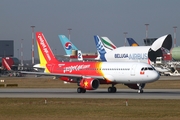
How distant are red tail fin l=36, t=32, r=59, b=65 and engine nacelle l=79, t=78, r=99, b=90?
883 cm

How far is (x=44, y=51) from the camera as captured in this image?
6694 centimetres

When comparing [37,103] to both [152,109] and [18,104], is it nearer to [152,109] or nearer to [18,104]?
[18,104]

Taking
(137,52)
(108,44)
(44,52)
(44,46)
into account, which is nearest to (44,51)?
(44,52)

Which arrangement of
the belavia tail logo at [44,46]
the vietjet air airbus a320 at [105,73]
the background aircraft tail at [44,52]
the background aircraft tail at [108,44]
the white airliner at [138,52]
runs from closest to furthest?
the vietjet air airbus a320 at [105,73], the background aircraft tail at [44,52], the belavia tail logo at [44,46], the white airliner at [138,52], the background aircraft tail at [108,44]

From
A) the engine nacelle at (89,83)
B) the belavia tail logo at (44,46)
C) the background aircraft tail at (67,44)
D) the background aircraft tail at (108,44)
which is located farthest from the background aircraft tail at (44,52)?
the background aircraft tail at (67,44)

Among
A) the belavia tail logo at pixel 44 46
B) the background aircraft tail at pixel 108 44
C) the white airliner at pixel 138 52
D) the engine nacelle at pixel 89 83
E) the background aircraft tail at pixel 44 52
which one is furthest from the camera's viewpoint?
the background aircraft tail at pixel 108 44

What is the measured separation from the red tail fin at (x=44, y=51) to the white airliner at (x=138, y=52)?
2307 inches

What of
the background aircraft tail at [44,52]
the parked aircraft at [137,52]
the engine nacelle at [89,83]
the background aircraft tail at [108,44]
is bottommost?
the engine nacelle at [89,83]

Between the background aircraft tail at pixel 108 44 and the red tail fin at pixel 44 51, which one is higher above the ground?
the background aircraft tail at pixel 108 44

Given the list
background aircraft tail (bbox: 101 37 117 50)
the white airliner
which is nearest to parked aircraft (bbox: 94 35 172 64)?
the white airliner

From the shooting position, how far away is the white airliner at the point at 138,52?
5084 inches

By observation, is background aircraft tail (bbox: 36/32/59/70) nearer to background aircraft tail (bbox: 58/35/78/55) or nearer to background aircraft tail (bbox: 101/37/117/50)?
background aircraft tail (bbox: 101/37/117/50)

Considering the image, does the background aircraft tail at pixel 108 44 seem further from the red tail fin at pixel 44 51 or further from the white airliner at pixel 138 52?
the red tail fin at pixel 44 51

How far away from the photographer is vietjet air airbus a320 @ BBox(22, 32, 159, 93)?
2218 inches
